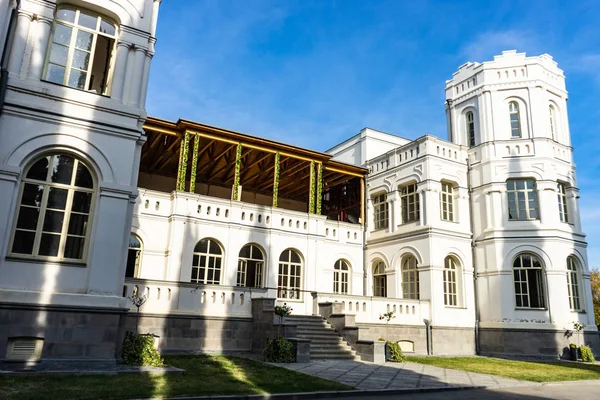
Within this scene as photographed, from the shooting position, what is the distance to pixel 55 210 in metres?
10.3

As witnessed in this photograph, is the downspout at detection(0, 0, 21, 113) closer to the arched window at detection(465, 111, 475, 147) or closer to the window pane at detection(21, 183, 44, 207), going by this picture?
the window pane at detection(21, 183, 44, 207)

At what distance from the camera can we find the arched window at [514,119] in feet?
70.6

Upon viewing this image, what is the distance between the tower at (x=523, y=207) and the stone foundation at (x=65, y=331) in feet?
51.4

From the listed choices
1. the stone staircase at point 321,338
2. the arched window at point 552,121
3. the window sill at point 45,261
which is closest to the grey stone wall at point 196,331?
the stone staircase at point 321,338

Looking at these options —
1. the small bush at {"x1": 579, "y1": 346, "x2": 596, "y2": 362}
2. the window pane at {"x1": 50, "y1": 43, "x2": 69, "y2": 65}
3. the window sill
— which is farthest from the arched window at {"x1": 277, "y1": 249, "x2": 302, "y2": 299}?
the small bush at {"x1": 579, "y1": 346, "x2": 596, "y2": 362}

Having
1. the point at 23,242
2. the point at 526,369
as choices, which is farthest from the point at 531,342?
the point at 23,242

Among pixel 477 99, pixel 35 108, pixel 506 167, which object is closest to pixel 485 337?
pixel 506 167

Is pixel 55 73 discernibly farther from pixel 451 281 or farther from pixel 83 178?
pixel 451 281

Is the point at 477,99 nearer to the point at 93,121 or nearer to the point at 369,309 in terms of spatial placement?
the point at 369,309

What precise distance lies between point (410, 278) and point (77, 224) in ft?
48.2

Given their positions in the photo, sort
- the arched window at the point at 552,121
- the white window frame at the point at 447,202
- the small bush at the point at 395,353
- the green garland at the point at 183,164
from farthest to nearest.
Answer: the arched window at the point at 552,121, the white window frame at the point at 447,202, the green garland at the point at 183,164, the small bush at the point at 395,353

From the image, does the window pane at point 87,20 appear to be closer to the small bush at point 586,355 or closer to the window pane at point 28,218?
the window pane at point 28,218

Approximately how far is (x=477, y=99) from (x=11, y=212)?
65.7 ft

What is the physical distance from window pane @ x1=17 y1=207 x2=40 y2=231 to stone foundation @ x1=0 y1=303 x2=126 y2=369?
1.71m
